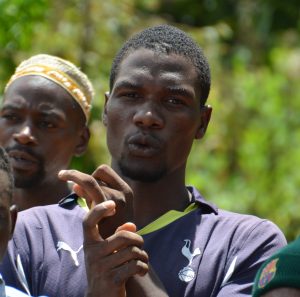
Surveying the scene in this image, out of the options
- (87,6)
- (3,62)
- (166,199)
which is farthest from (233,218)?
(87,6)

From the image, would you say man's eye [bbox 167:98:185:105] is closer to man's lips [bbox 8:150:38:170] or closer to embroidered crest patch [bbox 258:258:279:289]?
man's lips [bbox 8:150:38:170]

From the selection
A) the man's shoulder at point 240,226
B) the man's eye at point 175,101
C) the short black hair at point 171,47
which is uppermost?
the short black hair at point 171,47

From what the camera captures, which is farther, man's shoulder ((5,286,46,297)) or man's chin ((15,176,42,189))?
man's chin ((15,176,42,189))

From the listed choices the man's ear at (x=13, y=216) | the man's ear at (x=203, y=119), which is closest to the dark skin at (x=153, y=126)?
the man's ear at (x=203, y=119)

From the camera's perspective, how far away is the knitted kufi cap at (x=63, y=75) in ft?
21.4

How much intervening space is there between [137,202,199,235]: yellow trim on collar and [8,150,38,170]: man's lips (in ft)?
4.69

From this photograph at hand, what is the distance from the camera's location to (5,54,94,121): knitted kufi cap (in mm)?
6520

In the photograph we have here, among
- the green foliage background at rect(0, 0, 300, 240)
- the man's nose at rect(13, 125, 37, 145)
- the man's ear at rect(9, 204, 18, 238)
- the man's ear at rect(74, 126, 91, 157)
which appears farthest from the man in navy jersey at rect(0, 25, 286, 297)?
the green foliage background at rect(0, 0, 300, 240)

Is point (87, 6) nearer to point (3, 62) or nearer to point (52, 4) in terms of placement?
point (52, 4)

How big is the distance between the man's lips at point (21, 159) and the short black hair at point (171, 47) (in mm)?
1114

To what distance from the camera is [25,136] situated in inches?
246

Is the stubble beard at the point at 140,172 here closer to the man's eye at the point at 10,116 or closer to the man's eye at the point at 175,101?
the man's eye at the point at 175,101

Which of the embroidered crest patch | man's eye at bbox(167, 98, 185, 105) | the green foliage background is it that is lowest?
the green foliage background

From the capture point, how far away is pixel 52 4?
35.2ft
